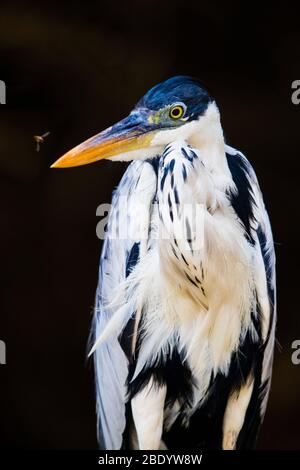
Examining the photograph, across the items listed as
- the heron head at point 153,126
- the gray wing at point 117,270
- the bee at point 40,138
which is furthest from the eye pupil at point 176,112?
the bee at point 40,138

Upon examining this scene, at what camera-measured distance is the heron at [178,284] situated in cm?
162

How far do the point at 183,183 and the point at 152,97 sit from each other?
242 mm

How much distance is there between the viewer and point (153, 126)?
163cm

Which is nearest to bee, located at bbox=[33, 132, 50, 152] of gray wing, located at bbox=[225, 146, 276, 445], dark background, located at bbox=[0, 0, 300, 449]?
dark background, located at bbox=[0, 0, 300, 449]

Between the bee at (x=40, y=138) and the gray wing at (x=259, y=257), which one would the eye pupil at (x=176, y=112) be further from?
the bee at (x=40, y=138)

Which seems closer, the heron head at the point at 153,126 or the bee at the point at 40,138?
the heron head at the point at 153,126

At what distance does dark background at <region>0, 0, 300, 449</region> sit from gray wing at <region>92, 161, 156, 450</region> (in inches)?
1.6

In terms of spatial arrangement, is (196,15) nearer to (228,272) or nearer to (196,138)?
(196,138)

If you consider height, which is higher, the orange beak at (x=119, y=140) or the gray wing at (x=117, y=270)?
the orange beak at (x=119, y=140)

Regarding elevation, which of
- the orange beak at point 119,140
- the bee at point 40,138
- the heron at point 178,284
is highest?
the bee at point 40,138

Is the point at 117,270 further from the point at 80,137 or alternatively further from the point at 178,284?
the point at 80,137

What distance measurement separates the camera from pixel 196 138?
5.38 feet

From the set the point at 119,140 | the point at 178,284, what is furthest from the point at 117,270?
the point at 119,140
